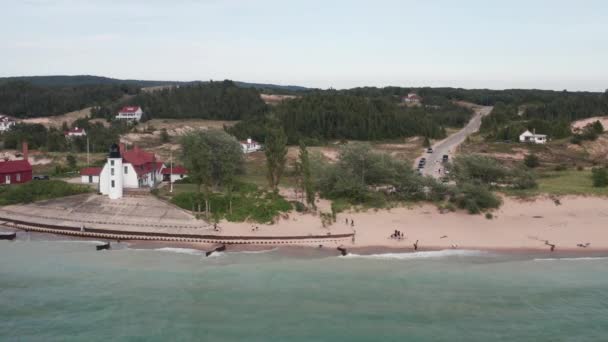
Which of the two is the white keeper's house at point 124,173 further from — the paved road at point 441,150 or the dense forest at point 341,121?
the dense forest at point 341,121

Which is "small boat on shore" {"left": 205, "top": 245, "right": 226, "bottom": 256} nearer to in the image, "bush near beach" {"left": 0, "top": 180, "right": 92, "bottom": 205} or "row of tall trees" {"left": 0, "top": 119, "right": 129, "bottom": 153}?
"bush near beach" {"left": 0, "top": 180, "right": 92, "bottom": 205}

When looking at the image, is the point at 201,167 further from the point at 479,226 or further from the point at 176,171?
the point at 479,226

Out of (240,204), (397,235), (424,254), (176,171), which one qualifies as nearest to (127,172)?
(176,171)

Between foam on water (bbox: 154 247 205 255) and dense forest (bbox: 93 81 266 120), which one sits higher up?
dense forest (bbox: 93 81 266 120)

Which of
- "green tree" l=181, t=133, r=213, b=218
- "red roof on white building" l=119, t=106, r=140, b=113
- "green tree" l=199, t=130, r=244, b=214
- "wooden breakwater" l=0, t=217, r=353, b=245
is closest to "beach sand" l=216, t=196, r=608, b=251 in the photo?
"wooden breakwater" l=0, t=217, r=353, b=245

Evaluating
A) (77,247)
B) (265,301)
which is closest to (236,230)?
(77,247)

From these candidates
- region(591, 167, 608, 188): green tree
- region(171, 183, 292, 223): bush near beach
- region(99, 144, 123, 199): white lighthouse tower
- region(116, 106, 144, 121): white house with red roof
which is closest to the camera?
region(171, 183, 292, 223): bush near beach

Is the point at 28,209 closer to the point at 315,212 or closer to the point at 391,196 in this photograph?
the point at 315,212
